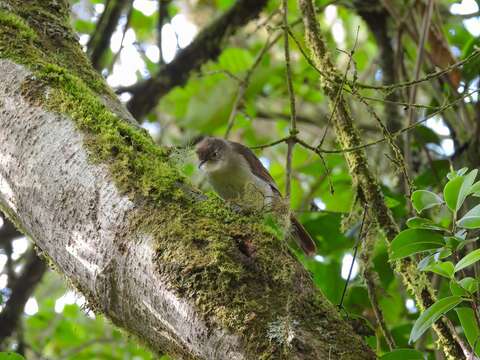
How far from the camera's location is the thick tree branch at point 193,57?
15.5 ft

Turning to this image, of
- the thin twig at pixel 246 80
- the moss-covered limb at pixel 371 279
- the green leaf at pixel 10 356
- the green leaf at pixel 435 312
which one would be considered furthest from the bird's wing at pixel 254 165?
the green leaf at pixel 435 312

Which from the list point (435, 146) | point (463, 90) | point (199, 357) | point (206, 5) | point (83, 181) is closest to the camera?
point (199, 357)

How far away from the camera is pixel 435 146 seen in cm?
422

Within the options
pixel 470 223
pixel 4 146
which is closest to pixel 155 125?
pixel 4 146

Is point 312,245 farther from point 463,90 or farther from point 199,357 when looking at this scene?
point 199,357

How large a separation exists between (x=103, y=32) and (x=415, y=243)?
3.49 m

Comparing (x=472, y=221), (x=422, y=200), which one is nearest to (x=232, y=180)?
(x=422, y=200)

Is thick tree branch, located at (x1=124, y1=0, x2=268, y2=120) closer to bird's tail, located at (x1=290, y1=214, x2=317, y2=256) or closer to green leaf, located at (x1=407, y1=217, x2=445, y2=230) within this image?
bird's tail, located at (x1=290, y1=214, x2=317, y2=256)

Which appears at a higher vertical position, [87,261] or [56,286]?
[56,286]

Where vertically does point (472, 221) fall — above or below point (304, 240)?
below

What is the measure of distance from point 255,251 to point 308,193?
3287mm

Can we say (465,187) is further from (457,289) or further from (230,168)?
(230,168)

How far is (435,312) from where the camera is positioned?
1.71m

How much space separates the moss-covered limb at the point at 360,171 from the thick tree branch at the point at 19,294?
81.6 inches
